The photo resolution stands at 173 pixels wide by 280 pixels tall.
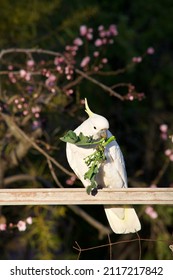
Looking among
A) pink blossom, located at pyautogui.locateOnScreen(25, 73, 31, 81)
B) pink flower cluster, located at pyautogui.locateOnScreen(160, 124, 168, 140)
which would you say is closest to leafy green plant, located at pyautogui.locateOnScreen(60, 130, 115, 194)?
pink blossom, located at pyautogui.locateOnScreen(25, 73, 31, 81)

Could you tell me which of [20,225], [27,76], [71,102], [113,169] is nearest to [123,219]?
[113,169]

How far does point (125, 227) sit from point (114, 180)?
0.19 meters

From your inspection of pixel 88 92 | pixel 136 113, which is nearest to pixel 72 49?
pixel 88 92

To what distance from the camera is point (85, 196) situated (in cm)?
249

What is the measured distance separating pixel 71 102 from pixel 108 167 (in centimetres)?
119

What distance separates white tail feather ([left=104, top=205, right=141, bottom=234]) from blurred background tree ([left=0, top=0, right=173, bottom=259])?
389 millimetres

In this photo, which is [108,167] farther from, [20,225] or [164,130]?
[164,130]

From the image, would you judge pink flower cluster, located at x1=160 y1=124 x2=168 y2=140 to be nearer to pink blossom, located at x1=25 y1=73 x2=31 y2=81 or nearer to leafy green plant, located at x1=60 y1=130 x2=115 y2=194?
pink blossom, located at x1=25 y1=73 x2=31 y2=81

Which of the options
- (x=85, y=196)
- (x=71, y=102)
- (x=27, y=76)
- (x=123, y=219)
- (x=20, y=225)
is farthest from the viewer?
(x=71, y=102)

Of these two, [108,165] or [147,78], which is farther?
[147,78]

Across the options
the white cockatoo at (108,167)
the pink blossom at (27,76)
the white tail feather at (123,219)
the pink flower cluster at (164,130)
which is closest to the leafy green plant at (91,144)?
the white cockatoo at (108,167)

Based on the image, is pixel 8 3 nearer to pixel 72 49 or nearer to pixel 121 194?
pixel 72 49

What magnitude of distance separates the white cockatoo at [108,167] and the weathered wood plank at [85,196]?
26cm
